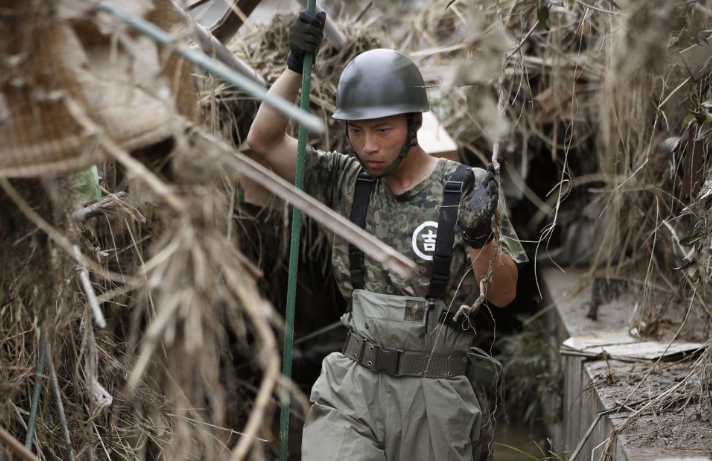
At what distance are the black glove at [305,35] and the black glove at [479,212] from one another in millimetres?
897

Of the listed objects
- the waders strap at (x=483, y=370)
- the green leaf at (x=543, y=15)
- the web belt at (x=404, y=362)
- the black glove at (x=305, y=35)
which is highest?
the green leaf at (x=543, y=15)

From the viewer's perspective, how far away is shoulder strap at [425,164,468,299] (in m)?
3.46

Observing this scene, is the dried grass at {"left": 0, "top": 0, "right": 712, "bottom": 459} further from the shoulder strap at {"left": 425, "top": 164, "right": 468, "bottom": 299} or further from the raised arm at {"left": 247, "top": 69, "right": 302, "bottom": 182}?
the shoulder strap at {"left": 425, "top": 164, "right": 468, "bottom": 299}

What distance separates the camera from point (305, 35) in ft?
12.0

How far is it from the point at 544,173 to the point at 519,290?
1.00m

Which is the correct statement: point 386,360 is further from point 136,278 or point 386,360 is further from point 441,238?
point 136,278

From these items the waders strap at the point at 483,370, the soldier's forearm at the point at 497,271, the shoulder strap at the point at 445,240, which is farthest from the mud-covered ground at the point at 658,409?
the shoulder strap at the point at 445,240

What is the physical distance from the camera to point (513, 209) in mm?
7520

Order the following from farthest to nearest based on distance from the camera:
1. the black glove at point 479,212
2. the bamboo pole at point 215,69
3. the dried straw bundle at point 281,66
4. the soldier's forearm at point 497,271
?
the dried straw bundle at point 281,66, the soldier's forearm at point 497,271, the black glove at point 479,212, the bamboo pole at point 215,69

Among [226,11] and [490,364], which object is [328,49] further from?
[490,364]

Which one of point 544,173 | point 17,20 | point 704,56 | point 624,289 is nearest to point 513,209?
point 544,173

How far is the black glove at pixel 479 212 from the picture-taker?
3.18 metres

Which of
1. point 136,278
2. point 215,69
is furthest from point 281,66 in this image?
point 215,69

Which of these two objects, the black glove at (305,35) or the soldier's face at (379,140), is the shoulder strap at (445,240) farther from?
the black glove at (305,35)
